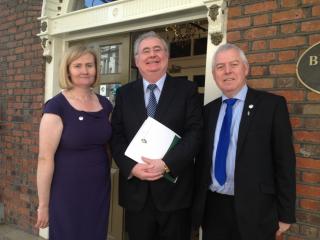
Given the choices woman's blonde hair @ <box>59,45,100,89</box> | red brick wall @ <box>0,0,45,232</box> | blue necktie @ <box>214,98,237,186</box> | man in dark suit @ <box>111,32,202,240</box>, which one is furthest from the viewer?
red brick wall @ <box>0,0,45,232</box>

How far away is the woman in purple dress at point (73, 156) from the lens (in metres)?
2.40

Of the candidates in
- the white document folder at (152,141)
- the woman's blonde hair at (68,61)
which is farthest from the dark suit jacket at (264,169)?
the woman's blonde hair at (68,61)

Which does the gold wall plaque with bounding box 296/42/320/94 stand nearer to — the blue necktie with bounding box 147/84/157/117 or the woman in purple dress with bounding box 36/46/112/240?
the blue necktie with bounding box 147/84/157/117

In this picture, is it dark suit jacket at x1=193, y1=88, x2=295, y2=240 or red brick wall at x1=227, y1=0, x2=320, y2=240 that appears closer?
dark suit jacket at x1=193, y1=88, x2=295, y2=240

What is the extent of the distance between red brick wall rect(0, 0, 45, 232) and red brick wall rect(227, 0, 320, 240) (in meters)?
2.67

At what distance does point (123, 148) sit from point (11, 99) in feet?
9.37

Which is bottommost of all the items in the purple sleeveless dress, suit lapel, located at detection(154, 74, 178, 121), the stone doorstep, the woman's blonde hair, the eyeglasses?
the stone doorstep

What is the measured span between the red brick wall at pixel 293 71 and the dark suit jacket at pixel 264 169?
1.36 ft

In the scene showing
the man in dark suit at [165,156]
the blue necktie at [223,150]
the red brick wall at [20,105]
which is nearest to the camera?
the blue necktie at [223,150]

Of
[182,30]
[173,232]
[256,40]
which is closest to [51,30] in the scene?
[182,30]

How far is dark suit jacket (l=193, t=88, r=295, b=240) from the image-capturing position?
83.5 inches

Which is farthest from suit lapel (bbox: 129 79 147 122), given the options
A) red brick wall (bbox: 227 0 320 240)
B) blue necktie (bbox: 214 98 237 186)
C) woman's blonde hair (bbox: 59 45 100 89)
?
red brick wall (bbox: 227 0 320 240)

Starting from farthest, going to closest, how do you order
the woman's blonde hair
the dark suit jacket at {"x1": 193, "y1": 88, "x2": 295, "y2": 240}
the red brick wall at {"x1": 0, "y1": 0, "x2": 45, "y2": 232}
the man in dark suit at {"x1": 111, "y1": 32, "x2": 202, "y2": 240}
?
the red brick wall at {"x1": 0, "y1": 0, "x2": 45, "y2": 232}, the woman's blonde hair, the man in dark suit at {"x1": 111, "y1": 32, "x2": 202, "y2": 240}, the dark suit jacket at {"x1": 193, "y1": 88, "x2": 295, "y2": 240}

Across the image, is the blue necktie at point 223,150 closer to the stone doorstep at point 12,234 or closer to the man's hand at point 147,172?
the man's hand at point 147,172
